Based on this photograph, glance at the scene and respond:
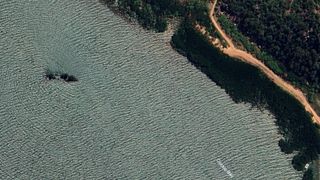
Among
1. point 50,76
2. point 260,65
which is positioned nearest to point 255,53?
point 260,65

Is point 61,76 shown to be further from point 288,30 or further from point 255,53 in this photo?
point 288,30

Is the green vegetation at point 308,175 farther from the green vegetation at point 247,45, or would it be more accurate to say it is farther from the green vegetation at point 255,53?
the green vegetation at point 247,45

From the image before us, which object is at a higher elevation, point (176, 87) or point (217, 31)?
point (217, 31)

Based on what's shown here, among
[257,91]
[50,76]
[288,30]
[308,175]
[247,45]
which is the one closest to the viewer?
[288,30]

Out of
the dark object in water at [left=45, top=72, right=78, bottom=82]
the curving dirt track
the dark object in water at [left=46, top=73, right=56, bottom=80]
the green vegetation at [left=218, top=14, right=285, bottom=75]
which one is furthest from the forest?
the dark object in water at [left=46, top=73, right=56, bottom=80]

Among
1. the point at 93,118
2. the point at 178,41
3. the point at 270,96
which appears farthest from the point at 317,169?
the point at 93,118

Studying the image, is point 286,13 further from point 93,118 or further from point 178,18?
point 93,118

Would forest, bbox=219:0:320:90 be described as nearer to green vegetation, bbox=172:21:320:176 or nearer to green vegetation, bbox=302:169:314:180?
green vegetation, bbox=172:21:320:176
